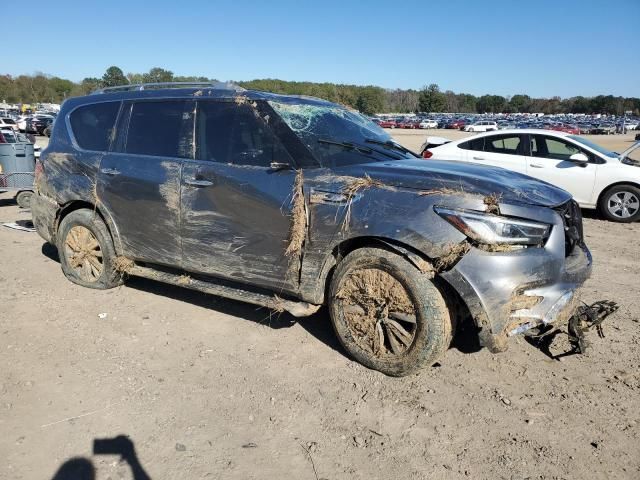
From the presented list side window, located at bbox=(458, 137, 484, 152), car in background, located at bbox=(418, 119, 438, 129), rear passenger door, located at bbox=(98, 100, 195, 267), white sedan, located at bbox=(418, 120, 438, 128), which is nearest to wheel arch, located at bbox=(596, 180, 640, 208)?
side window, located at bbox=(458, 137, 484, 152)

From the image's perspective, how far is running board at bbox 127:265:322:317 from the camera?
3826 mm

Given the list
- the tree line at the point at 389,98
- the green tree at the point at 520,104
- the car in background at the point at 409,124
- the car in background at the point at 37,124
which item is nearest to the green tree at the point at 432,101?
the tree line at the point at 389,98

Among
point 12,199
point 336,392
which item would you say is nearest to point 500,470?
point 336,392

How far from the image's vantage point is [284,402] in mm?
3330

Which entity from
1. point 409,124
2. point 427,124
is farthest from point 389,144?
point 409,124

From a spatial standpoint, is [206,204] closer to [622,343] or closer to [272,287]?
[272,287]

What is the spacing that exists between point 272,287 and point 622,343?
9.08ft

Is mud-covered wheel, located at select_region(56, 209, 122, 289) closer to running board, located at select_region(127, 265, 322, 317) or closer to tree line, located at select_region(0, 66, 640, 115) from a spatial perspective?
running board, located at select_region(127, 265, 322, 317)

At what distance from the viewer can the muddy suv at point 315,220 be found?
126 inches

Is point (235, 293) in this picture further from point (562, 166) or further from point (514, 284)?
point (562, 166)

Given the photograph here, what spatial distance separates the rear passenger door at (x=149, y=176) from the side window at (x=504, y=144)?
7.24m

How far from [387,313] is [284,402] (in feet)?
2.88

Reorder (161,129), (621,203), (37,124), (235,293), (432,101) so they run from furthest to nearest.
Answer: (432,101) → (37,124) → (621,203) → (161,129) → (235,293)

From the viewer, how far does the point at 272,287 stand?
3.95 metres
